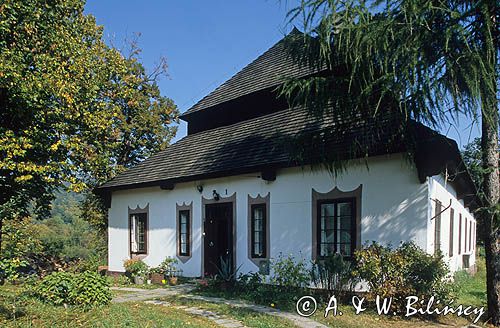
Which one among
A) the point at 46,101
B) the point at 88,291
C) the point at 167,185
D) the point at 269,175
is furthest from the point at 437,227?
the point at 46,101

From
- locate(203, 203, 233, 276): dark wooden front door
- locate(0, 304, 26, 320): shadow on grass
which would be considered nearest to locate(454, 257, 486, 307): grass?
locate(203, 203, 233, 276): dark wooden front door

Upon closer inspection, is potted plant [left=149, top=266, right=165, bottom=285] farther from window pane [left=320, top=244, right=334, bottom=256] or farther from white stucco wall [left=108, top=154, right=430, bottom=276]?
window pane [left=320, top=244, right=334, bottom=256]

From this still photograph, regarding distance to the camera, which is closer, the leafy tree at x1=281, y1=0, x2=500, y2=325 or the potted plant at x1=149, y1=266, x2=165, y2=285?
the leafy tree at x1=281, y1=0, x2=500, y2=325

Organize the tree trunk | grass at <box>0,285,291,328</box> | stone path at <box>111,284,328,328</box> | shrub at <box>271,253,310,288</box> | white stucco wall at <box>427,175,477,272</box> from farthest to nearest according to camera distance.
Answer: shrub at <box>271,253,310,288</box>, white stucco wall at <box>427,175,477,272</box>, the tree trunk, stone path at <box>111,284,328,328</box>, grass at <box>0,285,291,328</box>

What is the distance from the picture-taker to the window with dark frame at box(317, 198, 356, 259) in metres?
9.25

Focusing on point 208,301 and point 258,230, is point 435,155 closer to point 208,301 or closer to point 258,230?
point 258,230

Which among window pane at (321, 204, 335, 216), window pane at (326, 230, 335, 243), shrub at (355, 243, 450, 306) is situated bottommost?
shrub at (355, 243, 450, 306)

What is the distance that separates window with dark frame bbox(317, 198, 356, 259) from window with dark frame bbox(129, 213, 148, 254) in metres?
7.00

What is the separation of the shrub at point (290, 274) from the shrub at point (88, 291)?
12.2ft

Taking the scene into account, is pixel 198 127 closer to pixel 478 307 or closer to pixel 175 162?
pixel 175 162

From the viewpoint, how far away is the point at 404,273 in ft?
25.5

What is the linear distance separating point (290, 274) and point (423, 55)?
548cm

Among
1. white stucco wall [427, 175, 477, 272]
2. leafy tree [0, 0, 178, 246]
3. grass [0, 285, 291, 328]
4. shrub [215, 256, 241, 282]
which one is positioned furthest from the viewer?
leafy tree [0, 0, 178, 246]

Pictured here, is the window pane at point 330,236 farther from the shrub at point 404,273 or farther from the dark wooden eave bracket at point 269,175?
the dark wooden eave bracket at point 269,175
